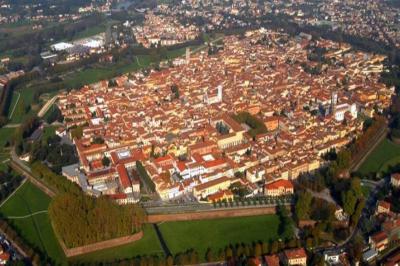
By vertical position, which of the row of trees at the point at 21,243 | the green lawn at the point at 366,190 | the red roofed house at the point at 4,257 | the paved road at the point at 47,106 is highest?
the red roofed house at the point at 4,257

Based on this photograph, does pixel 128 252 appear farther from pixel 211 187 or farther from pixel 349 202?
pixel 349 202

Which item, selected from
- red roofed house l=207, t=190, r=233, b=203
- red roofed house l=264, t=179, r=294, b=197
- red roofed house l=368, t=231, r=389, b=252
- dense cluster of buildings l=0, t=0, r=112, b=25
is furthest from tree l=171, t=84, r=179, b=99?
dense cluster of buildings l=0, t=0, r=112, b=25

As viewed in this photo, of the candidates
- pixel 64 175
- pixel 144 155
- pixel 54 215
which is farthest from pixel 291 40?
pixel 54 215

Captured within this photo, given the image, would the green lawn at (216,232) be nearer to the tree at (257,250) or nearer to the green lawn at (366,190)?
the tree at (257,250)

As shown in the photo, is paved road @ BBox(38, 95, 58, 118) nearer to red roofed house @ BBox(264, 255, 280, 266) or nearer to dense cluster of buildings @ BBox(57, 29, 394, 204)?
dense cluster of buildings @ BBox(57, 29, 394, 204)

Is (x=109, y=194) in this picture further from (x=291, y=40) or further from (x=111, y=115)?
(x=291, y=40)

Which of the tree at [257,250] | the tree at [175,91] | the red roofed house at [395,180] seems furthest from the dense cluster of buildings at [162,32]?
the tree at [257,250]
